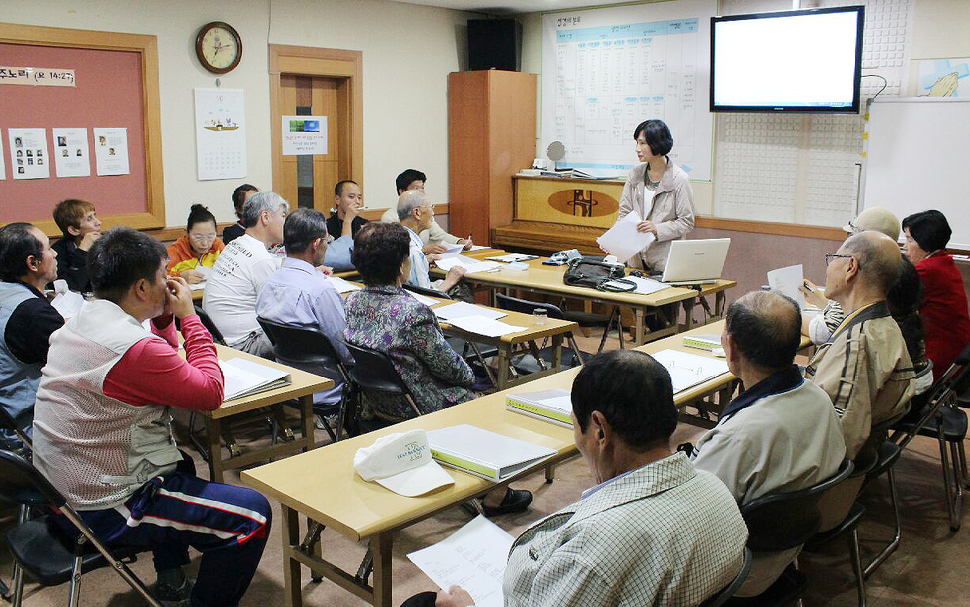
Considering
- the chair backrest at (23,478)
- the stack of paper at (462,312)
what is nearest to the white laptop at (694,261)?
the stack of paper at (462,312)

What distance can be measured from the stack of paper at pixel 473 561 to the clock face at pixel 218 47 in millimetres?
5063

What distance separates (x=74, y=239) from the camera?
16.2 feet

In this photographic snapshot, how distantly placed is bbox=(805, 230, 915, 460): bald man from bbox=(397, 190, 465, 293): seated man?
243 centimetres

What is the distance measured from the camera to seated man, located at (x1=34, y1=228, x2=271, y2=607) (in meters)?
2.25

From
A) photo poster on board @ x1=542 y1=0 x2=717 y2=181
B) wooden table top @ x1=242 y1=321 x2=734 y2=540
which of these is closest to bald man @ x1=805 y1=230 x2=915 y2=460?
wooden table top @ x1=242 y1=321 x2=734 y2=540

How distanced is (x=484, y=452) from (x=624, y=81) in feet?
19.0

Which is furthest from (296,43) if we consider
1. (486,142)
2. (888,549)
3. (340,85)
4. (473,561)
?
(473,561)

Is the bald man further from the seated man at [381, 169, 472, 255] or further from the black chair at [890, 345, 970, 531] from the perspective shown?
the seated man at [381, 169, 472, 255]

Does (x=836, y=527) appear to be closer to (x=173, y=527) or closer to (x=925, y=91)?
(x=173, y=527)

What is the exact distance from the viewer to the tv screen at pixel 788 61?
5.83 metres

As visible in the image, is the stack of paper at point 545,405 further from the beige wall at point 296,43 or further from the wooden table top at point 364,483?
the beige wall at point 296,43

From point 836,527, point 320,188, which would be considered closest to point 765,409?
point 836,527

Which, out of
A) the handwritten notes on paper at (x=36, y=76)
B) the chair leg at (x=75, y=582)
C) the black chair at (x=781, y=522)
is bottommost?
the chair leg at (x=75, y=582)

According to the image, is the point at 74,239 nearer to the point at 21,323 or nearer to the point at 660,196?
the point at 21,323
